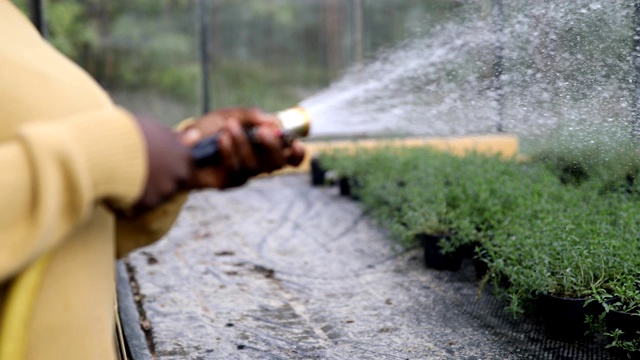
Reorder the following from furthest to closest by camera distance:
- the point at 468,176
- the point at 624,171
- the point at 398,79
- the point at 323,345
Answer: the point at 468,176
the point at 624,171
the point at 323,345
the point at 398,79

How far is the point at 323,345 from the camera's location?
2.80 m

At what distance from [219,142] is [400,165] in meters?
4.56

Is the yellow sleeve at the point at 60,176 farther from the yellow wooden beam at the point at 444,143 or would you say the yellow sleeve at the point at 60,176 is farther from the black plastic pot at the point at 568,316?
the yellow wooden beam at the point at 444,143

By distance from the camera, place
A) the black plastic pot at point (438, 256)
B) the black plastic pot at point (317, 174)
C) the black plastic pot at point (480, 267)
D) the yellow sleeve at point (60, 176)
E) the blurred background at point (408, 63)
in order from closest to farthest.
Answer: the yellow sleeve at point (60, 176)
the blurred background at point (408, 63)
the black plastic pot at point (480, 267)
the black plastic pot at point (438, 256)
the black plastic pot at point (317, 174)

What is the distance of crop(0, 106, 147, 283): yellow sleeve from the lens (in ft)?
2.81

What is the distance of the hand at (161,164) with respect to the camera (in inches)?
37.0

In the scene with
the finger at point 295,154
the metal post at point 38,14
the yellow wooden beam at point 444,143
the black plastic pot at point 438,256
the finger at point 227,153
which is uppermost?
the metal post at point 38,14

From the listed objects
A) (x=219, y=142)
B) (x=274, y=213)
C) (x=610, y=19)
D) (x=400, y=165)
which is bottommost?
(x=274, y=213)

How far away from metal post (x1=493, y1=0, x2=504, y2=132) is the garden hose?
2042mm

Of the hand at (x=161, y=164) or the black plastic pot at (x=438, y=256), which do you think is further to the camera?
the black plastic pot at (x=438, y=256)

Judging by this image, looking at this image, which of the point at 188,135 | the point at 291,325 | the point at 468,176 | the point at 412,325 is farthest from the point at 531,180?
the point at 188,135

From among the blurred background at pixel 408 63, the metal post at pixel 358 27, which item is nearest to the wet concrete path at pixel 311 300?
the blurred background at pixel 408 63

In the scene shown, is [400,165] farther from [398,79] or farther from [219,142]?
[219,142]

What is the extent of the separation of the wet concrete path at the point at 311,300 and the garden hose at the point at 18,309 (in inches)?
67.9
